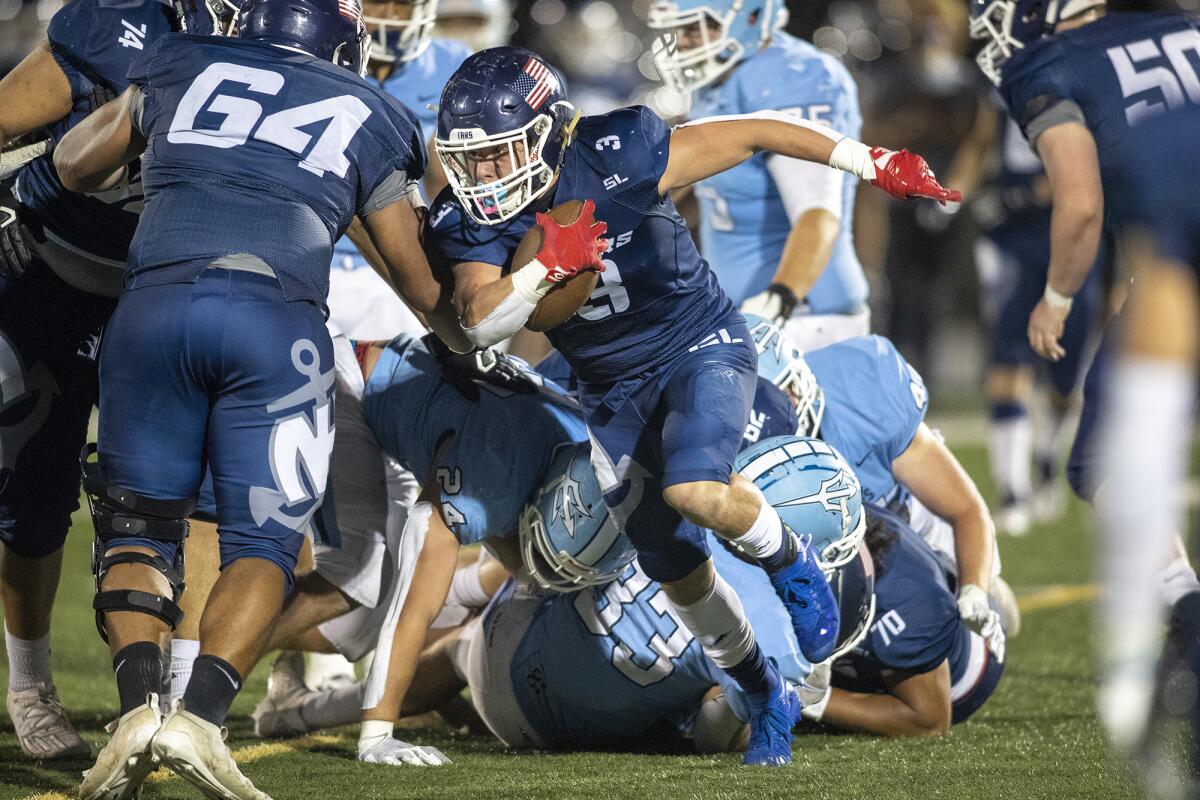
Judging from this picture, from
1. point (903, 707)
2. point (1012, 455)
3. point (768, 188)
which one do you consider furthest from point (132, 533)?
point (1012, 455)

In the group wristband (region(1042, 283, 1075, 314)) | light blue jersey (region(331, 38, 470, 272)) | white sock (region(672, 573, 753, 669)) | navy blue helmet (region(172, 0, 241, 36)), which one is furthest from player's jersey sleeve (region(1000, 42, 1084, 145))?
navy blue helmet (region(172, 0, 241, 36))

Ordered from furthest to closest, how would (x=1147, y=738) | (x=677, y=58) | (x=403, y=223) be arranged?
1. (x=677, y=58)
2. (x=403, y=223)
3. (x=1147, y=738)

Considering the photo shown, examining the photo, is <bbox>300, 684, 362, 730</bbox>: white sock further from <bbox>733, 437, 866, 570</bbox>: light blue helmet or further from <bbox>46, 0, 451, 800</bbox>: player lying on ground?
<bbox>733, 437, 866, 570</bbox>: light blue helmet

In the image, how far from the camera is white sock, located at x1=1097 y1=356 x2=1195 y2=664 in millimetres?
1997

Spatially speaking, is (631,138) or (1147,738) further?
(631,138)

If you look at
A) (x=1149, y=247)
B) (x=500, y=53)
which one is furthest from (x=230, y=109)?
(x=1149, y=247)

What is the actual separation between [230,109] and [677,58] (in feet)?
7.78

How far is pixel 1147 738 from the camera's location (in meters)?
2.03

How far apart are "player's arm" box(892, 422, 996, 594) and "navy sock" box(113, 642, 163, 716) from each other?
2.00 metres

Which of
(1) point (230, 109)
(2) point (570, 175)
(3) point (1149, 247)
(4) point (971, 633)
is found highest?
(3) point (1149, 247)

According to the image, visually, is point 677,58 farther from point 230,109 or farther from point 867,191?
point 867,191

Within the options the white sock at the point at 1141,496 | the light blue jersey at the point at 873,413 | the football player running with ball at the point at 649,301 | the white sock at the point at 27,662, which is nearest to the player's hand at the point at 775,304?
the light blue jersey at the point at 873,413

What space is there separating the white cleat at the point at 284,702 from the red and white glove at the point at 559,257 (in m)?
1.38

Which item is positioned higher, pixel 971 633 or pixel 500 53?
pixel 500 53
